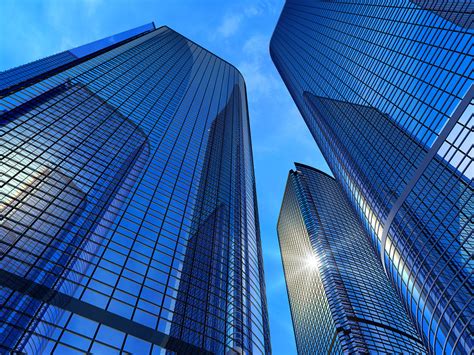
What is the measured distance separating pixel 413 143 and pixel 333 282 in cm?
5216

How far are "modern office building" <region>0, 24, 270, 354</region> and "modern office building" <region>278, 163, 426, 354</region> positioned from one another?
41534 mm

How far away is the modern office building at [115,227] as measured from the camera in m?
27.6

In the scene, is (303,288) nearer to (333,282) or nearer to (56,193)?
(333,282)

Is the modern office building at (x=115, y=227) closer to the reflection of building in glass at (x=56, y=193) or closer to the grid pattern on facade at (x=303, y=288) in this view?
the reflection of building in glass at (x=56, y=193)

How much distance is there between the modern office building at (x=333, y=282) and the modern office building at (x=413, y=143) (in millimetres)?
21616

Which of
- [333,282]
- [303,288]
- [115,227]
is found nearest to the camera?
[115,227]

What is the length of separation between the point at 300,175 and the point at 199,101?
76.0 metres

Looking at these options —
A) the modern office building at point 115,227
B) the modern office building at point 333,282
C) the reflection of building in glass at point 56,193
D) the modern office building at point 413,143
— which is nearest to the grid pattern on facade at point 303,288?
the modern office building at point 333,282

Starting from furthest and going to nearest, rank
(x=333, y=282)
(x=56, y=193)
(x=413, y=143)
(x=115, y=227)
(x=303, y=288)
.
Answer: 1. (x=303, y=288)
2. (x=333, y=282)
3. (x=413, y=143)
4. (x=115, y=227)
5. (x=56, y=193)

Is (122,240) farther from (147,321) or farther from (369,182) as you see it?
(369,182)

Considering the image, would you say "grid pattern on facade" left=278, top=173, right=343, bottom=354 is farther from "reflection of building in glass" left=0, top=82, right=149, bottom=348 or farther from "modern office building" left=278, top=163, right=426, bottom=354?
"reflection of building in glass" left=0, top=82, right=149, bottom=348

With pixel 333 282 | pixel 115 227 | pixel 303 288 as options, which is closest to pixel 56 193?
pixel 115 227

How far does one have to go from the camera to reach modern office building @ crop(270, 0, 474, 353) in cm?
4216

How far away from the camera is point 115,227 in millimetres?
37844
